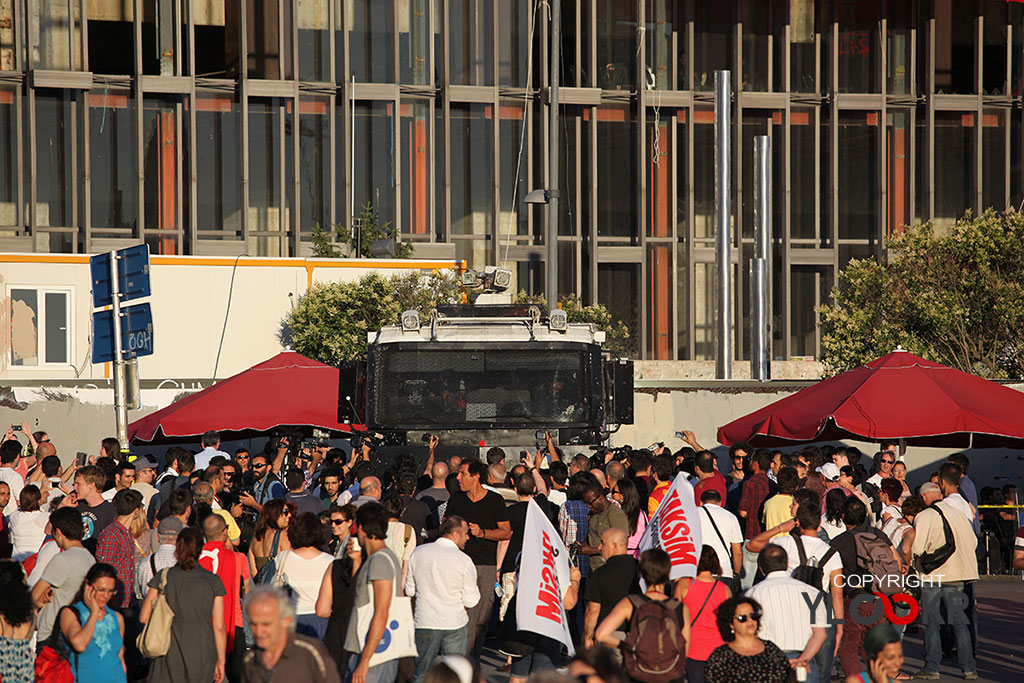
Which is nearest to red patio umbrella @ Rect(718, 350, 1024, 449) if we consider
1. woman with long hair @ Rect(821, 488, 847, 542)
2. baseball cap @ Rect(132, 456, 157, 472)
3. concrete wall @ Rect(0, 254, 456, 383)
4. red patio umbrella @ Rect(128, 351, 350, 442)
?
red patio umbrella @ Rect(128, 351, 350, 442)

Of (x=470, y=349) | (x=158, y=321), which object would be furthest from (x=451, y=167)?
(x=470, y=349)

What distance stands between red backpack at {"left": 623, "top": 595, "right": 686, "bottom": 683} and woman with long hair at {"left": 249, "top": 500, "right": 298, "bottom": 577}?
10.4 ft

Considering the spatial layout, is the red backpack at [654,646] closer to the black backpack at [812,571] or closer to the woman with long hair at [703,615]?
the woman with long hair at [703,615]

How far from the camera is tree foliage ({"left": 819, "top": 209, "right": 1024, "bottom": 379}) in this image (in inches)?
1233

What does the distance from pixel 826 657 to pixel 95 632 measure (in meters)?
4.97

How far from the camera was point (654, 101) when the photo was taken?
162ft

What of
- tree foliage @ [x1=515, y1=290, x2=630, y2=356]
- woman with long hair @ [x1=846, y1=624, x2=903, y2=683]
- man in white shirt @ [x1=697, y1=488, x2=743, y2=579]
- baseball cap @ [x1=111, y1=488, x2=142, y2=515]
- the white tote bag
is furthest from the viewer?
tree foliage @ [x1=515, y1=290, x2=630, y2=356]

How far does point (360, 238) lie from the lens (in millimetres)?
43812

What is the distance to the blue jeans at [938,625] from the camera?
1254cm

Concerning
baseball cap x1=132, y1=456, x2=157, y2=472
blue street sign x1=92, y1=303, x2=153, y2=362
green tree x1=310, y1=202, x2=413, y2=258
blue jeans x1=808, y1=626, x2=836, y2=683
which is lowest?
blue jeans x1=808, y1=626, x2=836, y2=683

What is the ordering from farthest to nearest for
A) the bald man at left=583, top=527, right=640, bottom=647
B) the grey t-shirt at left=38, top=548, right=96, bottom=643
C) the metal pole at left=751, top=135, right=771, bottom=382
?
the metal pole at left=751, top=135, right=771, bottom=382
the grey t-shirt at left=38, top=548, right=96, bottom=643
the bald man at left=583, top=527, right=640, bottom=647

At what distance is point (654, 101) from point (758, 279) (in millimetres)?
11910

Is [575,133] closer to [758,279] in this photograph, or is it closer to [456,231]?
[456,231]

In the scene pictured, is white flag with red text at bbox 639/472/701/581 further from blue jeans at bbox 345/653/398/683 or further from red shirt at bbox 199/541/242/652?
red shirt at bbox 199/541/242/652
